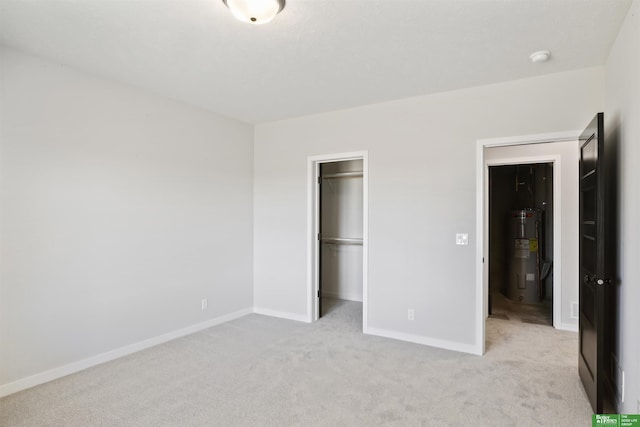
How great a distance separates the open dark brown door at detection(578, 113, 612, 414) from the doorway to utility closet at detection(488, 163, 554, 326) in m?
2.16

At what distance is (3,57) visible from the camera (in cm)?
250

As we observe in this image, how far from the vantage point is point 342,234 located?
566 centimetres

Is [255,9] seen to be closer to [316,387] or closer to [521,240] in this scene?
[316,387]

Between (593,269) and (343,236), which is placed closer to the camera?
(593,269)

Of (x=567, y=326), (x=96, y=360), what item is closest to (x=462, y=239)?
(x=567, y=326)

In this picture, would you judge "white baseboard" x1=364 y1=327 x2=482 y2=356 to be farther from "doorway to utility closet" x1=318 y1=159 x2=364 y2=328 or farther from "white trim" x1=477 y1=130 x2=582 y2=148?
"white trim" x1=477 y1=130 x2=582 y2=148

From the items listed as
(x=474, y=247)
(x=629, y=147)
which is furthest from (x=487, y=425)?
(x=629, y=147)

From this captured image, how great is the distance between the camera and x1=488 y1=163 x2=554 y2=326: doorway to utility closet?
16.8 ft

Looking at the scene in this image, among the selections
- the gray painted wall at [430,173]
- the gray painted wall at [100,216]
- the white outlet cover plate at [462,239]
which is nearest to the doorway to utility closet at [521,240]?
the gray painted wall at [430,173]

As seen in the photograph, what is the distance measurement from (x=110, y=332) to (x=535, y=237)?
18.6 feet

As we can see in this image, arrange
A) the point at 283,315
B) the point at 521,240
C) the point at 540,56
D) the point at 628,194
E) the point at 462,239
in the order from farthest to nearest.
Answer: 1. the point at 521,240
2. the point at 283,315
3. the point at 462,239
4. the point at 540,56
5. the point at 628,194

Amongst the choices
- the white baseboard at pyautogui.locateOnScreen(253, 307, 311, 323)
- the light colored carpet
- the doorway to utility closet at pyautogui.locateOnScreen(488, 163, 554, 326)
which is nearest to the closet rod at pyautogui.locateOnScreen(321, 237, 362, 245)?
the white baseboard at pyautogui.locateOnScreen(253, 307, 311, 323)

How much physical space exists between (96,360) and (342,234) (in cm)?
368

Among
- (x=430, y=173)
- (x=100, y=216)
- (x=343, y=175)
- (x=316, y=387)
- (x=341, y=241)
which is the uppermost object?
(x=343, y=175)
